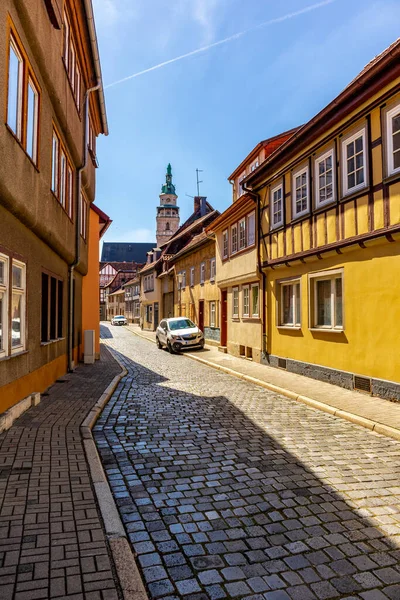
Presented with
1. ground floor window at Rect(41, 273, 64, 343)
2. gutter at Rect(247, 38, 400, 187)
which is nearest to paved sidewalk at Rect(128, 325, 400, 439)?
ground floor window at Rect(41, 273, 64, 343)

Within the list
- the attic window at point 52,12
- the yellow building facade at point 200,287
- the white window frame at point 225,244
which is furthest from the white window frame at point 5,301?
→ the yellow building facade at point 200,287

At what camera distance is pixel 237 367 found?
15008 millimetres

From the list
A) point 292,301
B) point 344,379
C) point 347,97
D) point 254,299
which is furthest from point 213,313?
point 347,97

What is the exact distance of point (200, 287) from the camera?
26.8 metres

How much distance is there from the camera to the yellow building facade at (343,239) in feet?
29.2

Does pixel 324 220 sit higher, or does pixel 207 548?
pixel 324 220

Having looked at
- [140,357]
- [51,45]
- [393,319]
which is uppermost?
[51,45]

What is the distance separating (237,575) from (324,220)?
378 inches

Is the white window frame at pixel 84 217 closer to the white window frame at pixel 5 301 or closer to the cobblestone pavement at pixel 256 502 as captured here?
the white window frame at pixel 5 301

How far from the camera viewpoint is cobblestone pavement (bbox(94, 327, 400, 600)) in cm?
299

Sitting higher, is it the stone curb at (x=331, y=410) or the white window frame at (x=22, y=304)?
the white window frame at (x=22, y=304)

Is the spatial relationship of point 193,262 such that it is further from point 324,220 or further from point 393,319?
point 393,319

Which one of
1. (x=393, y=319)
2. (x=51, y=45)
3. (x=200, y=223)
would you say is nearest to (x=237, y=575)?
(x=393, y=319)

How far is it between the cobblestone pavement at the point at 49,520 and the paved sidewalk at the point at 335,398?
448cm
